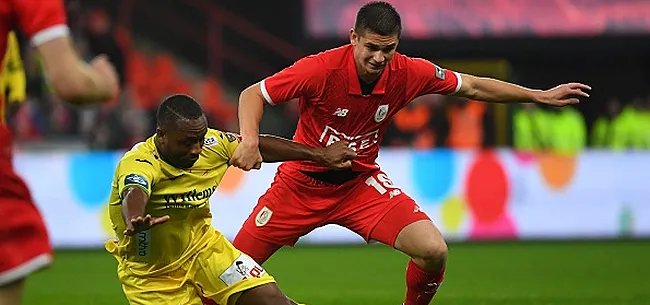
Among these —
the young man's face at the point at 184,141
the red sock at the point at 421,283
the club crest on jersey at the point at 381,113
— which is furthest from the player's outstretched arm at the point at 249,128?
the red sock at the point at 421,283

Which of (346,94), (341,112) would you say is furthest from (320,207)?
(346,94)

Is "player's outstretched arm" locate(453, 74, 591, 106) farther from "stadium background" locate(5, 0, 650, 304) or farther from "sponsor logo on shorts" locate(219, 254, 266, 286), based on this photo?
"stadium background" locate(5, 0, 650, 304)

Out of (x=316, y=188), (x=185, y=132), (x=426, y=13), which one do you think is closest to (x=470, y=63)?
(x=426, y=13)

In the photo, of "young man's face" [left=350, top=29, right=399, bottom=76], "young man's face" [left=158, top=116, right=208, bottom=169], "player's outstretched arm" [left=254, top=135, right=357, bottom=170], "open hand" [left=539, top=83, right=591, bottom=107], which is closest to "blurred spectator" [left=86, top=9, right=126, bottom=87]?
"young man's face" [left=350, top=29, right=399, bottom=76]

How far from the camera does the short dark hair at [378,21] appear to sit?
22.3ft

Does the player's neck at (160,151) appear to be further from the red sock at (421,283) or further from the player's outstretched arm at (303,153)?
the red sock at (421,283)

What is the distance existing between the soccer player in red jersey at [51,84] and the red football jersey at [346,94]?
2.79m

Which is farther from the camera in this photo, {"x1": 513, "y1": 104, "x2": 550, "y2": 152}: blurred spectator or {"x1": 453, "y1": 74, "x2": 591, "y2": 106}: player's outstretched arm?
{"x1": 513, "y1": 104, "x2": 550, "y2": 152}: blurred spectator

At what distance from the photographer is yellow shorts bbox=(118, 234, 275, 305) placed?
6.40m

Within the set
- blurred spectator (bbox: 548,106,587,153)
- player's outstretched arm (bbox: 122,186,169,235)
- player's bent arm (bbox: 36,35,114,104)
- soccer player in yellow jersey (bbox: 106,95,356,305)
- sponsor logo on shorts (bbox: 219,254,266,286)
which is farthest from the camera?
blurred spectator (bbox: 548,106,587,153)

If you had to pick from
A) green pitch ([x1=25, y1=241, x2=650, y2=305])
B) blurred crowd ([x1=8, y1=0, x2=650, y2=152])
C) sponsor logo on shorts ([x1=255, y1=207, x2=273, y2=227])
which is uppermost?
sponsor logo on shorts ([x1=255, y1=207, x2=273, y2=227])

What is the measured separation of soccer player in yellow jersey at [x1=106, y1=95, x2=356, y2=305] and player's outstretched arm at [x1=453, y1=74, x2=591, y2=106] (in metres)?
1.62

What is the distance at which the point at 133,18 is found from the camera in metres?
20.3

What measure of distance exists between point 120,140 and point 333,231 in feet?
12.9
